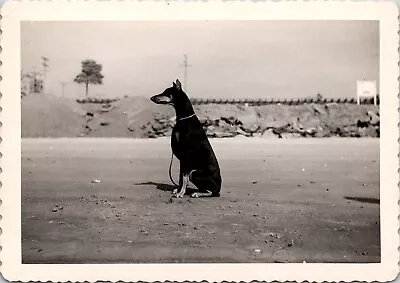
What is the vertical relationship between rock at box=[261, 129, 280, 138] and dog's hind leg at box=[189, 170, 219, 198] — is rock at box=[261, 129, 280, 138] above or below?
above

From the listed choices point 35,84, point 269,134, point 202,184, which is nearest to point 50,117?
point 35,84

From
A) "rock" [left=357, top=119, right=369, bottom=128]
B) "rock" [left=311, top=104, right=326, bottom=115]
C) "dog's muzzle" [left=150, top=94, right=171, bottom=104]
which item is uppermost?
"dog's muzzle" [left=150, top=94, right=171, bottom=104]

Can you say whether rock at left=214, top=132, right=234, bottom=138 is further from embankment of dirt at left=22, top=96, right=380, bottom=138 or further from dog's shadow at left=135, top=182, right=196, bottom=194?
dog's shadow at left=135, top=182, right=196, bottom=194

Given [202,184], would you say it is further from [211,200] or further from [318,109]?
[318,109]

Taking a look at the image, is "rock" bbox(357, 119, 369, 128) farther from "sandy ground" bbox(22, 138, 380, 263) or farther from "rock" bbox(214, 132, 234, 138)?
"rock" bbox(214, 132, 234, 138)

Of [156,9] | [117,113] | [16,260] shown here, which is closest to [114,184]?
[117,113]

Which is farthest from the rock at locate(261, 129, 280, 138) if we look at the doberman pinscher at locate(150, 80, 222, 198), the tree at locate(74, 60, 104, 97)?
the tree at locate(74, 60, 104, 97)

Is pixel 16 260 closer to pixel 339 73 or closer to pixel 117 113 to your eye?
pixel 117 113
